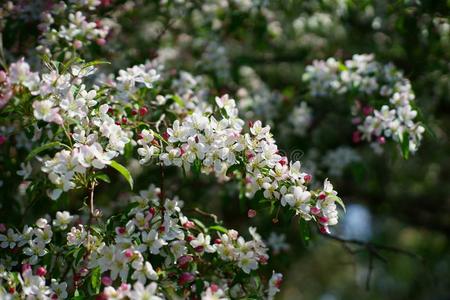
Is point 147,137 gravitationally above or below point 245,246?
above

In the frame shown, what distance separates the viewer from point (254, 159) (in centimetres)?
193

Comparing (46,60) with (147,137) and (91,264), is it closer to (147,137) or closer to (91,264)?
(147,137)

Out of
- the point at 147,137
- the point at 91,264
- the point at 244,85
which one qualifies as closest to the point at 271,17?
the point at 244,85

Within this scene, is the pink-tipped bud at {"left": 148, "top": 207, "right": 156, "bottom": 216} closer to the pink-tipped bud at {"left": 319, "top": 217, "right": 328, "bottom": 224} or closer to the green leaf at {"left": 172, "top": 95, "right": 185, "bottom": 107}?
the pink-tipped bud at {"left": 319, "top": 217, "right": 328, "bottom": 224}

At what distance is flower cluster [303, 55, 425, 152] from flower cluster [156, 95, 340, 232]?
678mm

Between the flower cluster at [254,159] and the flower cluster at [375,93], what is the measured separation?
678 millimetres

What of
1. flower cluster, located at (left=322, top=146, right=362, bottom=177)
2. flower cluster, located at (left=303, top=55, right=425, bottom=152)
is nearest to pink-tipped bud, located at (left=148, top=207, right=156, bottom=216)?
flower cluster, located at (left=303, top=55, right=425, bottom=152)

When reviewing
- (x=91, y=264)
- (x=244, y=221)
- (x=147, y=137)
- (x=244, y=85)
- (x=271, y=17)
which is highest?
(x=147, y=137)

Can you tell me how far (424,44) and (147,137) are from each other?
1963mm

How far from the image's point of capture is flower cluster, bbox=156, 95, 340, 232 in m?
1.90

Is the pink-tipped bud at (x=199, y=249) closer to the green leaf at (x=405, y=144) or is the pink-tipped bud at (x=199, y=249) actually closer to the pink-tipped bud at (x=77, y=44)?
the green leaf at (x=405, y=144)

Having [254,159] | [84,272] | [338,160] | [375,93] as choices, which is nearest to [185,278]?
[84,272]

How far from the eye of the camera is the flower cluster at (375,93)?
246 centimetres

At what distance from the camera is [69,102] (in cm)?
185
